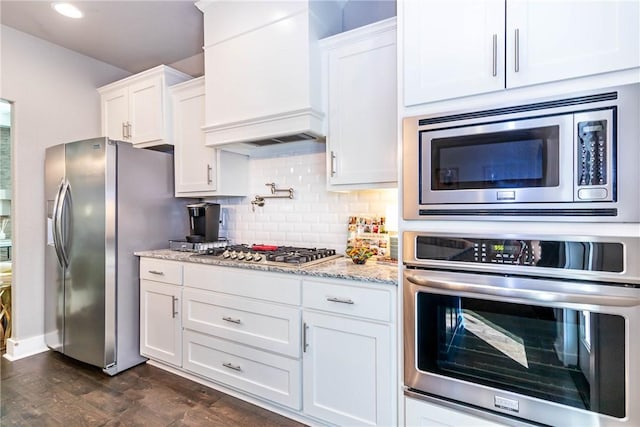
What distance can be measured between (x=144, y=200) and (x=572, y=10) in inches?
113

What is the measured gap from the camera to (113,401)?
217cm

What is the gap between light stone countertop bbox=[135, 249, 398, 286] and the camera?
5.53ft

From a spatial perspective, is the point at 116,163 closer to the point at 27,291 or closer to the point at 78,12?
the point at 78,12

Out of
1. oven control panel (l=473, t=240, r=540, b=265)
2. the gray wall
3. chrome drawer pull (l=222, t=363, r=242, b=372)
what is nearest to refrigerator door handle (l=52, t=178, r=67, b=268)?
the gray wall

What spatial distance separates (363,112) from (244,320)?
58.7 inches

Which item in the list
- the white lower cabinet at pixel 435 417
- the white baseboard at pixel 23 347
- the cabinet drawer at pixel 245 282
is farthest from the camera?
the white baseboard at pixel 23 347

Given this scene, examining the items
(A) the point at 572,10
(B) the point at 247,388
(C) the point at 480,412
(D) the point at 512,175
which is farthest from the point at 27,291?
(A) the point at 572,10

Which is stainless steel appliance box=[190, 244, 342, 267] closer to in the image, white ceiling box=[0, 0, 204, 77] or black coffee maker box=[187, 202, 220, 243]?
black coffee maker box=[187, 202, 220, 243]

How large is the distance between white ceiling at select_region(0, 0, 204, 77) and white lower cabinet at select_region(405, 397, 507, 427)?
2.95 m

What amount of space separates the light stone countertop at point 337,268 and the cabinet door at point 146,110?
1.29 m

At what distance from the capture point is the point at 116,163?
2.53m

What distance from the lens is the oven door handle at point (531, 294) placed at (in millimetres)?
1126

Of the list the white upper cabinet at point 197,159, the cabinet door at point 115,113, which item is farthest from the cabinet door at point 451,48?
the cabinet door at point 115,113

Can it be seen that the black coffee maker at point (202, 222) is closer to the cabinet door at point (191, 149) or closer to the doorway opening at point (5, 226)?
the cabinet door at point (191, 149)
